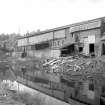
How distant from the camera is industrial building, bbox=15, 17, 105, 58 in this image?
76.9 ft

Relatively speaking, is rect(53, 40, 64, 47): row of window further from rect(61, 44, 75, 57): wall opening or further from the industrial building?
rect(61, 44, 75, 57): wall opening

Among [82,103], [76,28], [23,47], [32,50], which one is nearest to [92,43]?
[76,28]

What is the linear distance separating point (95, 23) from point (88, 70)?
991 centimetres

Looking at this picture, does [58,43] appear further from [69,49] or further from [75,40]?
→ [69,49]

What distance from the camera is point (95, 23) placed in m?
24.2

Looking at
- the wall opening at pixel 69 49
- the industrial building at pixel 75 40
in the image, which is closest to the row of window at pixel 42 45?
the industrial building at pixel 75 40

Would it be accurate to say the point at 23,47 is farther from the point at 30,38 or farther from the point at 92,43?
the point at 92,43

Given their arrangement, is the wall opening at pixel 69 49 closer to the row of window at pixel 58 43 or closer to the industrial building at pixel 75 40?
the industrial building at pixel 75 40

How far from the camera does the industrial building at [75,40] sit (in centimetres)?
2344

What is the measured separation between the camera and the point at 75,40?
27.0 metres

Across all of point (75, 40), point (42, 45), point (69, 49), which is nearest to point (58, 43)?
point (75, 40)

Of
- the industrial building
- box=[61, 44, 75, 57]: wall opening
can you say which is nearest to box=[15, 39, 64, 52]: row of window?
the industrial building

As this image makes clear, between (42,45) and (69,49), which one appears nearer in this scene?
(69,49)

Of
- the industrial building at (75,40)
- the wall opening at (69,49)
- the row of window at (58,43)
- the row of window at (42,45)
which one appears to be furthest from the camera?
the row of window at (42,45)
